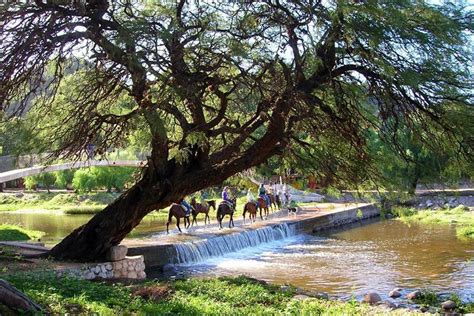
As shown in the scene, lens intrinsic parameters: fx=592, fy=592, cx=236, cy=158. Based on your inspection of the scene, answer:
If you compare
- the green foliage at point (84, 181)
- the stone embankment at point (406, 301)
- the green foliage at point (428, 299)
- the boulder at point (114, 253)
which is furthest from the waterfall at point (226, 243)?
the green foliage at point (84, 181)

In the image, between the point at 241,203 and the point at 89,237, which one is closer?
the point at 89,237

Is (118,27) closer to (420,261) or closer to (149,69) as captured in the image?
(149,69)

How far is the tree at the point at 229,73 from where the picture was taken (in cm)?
766

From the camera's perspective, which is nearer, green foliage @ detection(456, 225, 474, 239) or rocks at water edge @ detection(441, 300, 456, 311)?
rocks at water edge @ detection(441, 300, 456, 311)

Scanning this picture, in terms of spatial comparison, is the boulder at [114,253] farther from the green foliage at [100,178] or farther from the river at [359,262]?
the green foliage at [100,178]

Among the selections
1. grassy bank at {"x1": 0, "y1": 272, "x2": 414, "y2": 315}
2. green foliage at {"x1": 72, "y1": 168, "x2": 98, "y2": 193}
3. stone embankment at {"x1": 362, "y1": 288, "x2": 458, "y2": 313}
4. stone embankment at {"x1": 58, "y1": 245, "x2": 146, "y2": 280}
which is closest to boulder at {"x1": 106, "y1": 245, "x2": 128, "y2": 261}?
stone embankment at {"x1": 58, "y1": 245, "x2": 146, "y2": 280}

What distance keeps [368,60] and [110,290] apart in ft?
16.1

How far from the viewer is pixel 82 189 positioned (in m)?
47.5

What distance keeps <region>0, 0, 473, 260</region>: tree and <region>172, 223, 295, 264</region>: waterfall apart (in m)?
5.97

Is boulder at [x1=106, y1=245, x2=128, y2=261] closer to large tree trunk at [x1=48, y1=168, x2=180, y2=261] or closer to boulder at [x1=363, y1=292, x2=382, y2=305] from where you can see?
large tree trunk at [x1=48, y1=168, x2=180, y2=261]

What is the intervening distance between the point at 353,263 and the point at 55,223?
2074cm

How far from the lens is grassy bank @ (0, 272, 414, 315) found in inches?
282

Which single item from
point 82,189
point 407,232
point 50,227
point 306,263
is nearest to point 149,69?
point 306,263

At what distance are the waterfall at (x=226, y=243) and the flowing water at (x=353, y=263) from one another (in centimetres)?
5
